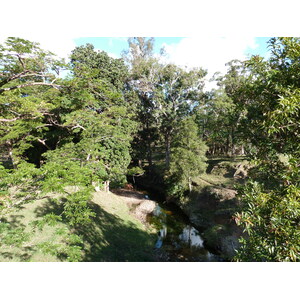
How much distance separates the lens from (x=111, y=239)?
29.8ft

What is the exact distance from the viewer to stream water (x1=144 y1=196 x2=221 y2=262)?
8.99 m

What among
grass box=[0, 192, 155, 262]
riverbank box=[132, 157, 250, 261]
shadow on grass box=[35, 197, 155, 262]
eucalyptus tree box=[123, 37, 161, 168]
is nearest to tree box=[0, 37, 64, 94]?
grass box=[0, 192, 155, 262]

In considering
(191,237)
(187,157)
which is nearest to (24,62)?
(187,157)

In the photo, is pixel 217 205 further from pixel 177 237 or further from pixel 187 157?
pixel 187 157

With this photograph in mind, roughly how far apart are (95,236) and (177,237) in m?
4.91

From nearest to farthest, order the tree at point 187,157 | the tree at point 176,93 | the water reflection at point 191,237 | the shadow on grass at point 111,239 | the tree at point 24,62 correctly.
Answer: the tree at point 24,62
the shadow on grass at point 111,239
the water reflection at point 191,237
the tree at point 187,157
the tree at point 176,93

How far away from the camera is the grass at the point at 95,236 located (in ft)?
21.4

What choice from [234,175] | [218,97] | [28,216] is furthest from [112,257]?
[218,97]

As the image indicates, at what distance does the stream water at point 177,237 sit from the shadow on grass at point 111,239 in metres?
0.92

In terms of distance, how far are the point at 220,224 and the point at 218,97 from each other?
10237 mm

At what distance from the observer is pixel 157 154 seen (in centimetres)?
2739

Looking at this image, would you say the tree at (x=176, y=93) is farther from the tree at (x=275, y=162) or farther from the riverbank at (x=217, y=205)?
the tree at (x=275, y=162)

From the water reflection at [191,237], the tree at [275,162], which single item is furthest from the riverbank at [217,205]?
the tree at [275,162]

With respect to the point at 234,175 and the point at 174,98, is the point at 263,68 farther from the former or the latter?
the point at 174,98
